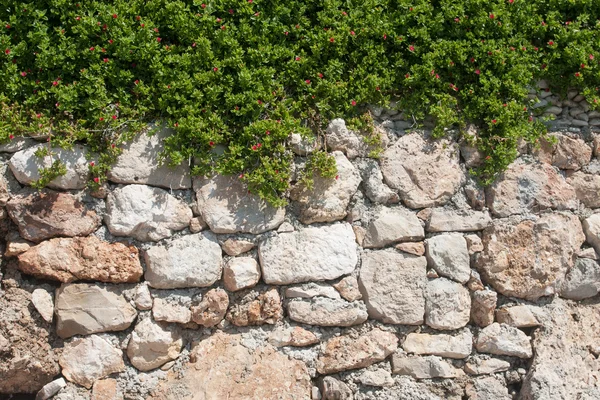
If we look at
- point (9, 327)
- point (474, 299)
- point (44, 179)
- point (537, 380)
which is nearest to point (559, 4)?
point (474, 299)

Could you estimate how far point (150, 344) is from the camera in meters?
3.79

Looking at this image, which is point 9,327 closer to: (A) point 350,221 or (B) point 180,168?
(B) point 180,168

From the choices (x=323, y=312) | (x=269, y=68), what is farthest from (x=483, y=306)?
(x=269, y=68)

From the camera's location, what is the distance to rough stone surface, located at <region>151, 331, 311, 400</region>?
3768 millimetres

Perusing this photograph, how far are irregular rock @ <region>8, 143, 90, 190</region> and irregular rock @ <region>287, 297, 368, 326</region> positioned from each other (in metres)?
1.38

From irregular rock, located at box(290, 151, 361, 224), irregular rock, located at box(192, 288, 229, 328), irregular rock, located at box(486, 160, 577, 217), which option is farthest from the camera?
irregular rock, located at box(486, 160, 577, 217)

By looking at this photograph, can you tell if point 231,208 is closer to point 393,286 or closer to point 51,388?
point 393,286

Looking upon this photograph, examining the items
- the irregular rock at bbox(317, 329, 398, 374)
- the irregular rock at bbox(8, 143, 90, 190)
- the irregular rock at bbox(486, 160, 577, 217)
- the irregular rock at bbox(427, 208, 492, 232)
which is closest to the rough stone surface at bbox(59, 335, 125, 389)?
the irregular rock at bbox(8, 143, 90, 190)

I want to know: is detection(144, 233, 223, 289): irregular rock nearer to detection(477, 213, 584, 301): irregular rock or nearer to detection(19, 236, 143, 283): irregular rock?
detection(19, 236, 143, 283): irregular rock

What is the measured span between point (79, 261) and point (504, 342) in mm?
2506

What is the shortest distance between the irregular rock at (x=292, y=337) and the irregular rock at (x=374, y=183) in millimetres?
874

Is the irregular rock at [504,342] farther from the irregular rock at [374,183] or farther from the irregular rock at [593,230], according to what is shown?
the irregular rock at [374,183]

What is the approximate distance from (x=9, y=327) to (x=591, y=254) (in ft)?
11.4

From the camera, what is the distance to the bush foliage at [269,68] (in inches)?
149
